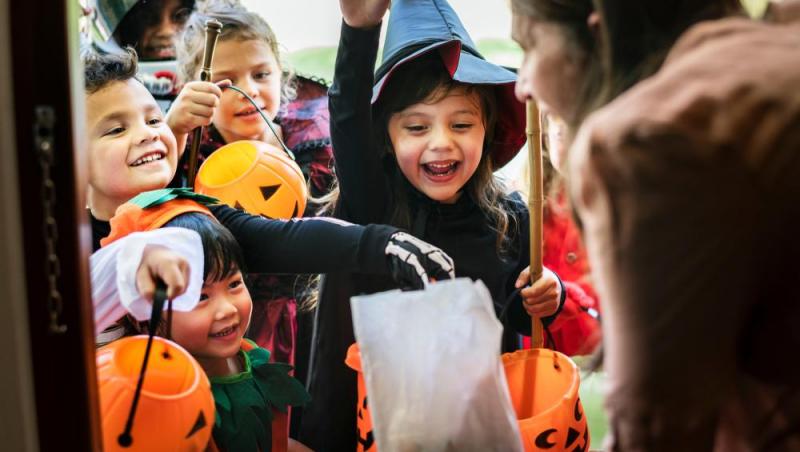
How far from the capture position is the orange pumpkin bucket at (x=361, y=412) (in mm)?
1788

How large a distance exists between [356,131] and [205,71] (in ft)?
1.20

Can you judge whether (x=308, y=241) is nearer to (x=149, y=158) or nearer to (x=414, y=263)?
(x=414, y=263)

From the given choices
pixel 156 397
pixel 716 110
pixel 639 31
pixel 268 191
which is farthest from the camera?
pixel 268 191

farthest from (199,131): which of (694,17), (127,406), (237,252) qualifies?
(694,17)

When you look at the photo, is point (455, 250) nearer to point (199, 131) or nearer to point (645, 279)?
point (199, 131)

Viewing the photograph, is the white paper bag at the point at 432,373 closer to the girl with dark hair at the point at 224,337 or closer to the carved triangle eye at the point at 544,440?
the carved triangle eye at the point at 544,440

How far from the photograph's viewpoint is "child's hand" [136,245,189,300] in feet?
5.41

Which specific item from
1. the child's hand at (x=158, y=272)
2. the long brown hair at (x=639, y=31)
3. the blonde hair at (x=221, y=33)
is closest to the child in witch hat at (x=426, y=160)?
the blonde hair at (x=221, y=33)

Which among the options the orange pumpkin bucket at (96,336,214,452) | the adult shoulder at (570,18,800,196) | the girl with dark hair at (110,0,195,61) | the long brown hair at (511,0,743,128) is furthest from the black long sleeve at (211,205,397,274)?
the adult shoulder at (570,18,800,196)

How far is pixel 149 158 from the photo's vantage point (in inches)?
70.3

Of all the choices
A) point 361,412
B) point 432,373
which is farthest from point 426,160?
point 361,412

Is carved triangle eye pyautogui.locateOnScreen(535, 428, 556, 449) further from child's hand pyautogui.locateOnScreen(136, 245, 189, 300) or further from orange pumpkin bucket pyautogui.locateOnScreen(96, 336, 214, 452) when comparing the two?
child's hand pyautogui.locateOnScreen(136, 245, 189, 300)

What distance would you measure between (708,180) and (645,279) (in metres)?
0.15

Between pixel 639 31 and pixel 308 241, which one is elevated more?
pixel 639 31
